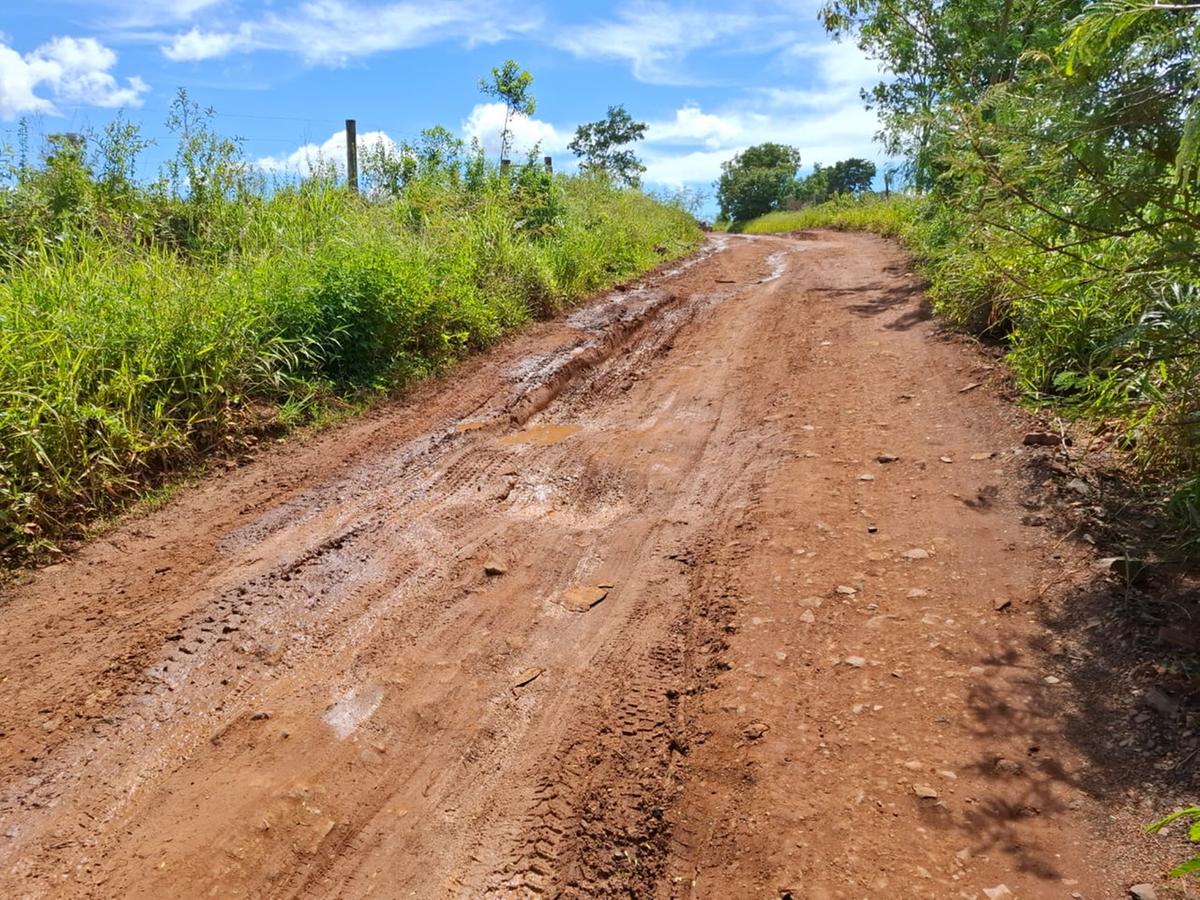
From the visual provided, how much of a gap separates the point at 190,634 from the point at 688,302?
714cm

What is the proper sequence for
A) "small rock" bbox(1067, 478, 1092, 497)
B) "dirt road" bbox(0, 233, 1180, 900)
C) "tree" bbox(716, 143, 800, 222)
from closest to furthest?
"dirt road" bbox(0, 233, 1180, 900) < "small rock" bbox(1067, 478, 1092, 497) < "tree" bbox(716, 143, 800, 222)

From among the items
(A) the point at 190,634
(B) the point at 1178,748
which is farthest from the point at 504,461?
(B) the point at 1178,748

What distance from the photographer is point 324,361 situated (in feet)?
18.8

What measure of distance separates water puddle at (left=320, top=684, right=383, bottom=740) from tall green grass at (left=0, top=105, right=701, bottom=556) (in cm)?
209

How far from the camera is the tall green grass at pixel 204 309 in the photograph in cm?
405

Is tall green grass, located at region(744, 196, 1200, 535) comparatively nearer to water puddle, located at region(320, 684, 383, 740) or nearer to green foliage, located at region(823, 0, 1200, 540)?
green foliage, located at region(823, 0, 1200, 540)

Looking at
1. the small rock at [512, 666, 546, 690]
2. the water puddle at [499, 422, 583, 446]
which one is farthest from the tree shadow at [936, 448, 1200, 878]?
the water puddle at [499, 422, 583, 446]

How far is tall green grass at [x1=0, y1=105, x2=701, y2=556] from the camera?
4.05m

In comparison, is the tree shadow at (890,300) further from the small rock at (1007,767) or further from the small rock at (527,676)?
the small rock at (527,676)

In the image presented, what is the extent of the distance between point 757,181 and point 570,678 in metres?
48.8

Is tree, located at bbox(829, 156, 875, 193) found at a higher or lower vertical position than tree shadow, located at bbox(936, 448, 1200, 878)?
higher

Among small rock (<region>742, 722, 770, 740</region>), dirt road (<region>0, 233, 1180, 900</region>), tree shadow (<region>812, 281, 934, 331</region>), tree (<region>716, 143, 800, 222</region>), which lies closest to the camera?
dirt road (<region>0, 233, 1180, 900</region>)

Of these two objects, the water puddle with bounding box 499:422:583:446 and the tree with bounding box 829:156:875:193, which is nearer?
the water puddle with bounding box 499:422:583:446

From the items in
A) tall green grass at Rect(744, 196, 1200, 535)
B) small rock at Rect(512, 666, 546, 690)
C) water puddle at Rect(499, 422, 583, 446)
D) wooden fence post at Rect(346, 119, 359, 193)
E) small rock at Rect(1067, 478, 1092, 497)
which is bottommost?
small rock at Rect(512, 666, 546, 690)
